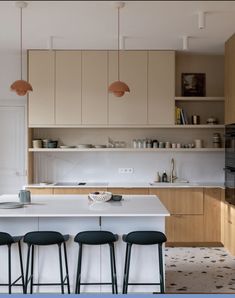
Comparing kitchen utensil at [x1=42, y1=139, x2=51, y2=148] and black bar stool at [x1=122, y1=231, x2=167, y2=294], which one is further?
kitchen utensil at [x1=42, y1=139, x2=51, y2=148]

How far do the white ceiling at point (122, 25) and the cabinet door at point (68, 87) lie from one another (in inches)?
8.1

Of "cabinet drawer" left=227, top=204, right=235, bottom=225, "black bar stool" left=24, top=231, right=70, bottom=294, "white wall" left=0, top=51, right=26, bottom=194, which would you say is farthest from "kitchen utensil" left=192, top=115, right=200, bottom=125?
"black bar stool" left=24, top=231, right=70, bottom=294

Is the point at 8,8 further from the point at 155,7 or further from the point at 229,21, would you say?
the point at 229,21

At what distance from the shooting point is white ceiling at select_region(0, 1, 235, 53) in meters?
4.23

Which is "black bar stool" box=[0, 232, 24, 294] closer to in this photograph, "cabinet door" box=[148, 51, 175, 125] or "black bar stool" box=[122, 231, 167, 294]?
"black bar stool" box=[122, 231, 167, 294]

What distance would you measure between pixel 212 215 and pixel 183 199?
48 cm

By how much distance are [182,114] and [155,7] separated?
234 cm

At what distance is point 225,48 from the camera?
5.75 metres

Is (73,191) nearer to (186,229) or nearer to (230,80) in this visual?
(186,229)

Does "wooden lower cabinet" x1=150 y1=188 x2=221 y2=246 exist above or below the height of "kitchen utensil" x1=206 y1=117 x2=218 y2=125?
below

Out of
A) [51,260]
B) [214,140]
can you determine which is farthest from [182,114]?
[51,260]

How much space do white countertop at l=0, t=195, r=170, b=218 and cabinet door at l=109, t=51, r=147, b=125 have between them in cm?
189

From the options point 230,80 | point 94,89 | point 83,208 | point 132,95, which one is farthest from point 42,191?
point 230,80

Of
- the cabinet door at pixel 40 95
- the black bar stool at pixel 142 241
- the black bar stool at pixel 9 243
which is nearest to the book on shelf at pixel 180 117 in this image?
the cabinet door at pixel 40 95
